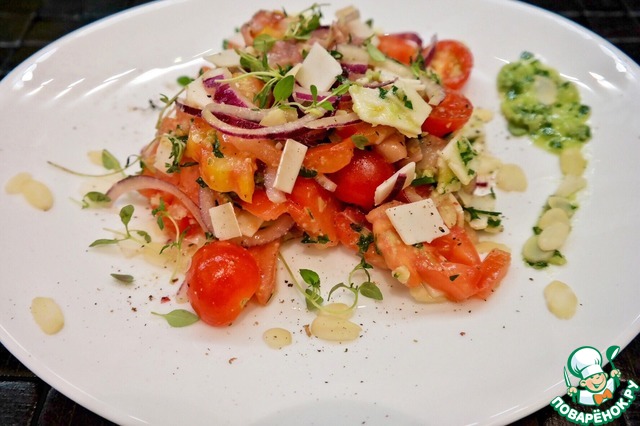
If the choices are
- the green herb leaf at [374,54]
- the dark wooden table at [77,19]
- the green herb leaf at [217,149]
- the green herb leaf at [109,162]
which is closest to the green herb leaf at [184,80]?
the green herb leaf at [109,162]

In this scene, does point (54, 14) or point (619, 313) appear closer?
point (619, 313)

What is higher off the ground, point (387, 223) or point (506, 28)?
point (506, 28)

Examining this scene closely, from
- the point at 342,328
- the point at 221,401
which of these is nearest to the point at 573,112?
the point at 342,328

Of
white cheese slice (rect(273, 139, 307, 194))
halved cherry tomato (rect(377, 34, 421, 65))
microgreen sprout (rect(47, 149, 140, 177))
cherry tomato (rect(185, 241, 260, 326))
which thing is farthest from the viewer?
halved cherry tomato (rect(377, 34, 421, 65))

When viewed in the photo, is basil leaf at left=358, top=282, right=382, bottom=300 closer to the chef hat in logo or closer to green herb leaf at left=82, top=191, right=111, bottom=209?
the chef hat in logo

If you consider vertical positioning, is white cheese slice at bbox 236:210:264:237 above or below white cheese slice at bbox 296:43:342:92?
below

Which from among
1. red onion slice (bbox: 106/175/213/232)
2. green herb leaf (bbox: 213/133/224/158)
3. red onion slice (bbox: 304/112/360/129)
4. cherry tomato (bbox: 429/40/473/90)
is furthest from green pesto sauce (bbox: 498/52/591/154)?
red onion slice (bbox: 106/175/213/232)

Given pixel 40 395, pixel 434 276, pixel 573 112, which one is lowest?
pixel 40 395

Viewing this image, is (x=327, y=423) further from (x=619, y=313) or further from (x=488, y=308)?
(x=619, y=313)
